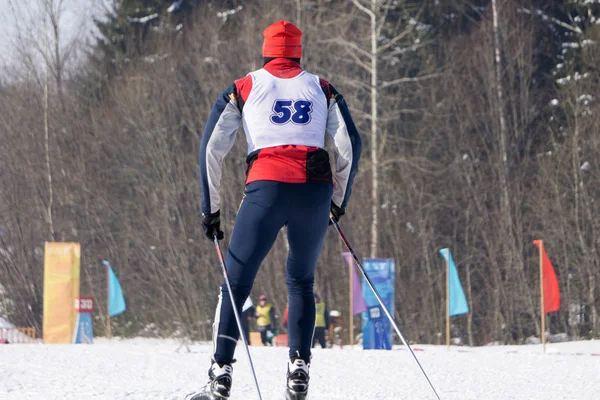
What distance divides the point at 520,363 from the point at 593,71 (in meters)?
17.5

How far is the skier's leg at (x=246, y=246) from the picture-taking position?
412cm

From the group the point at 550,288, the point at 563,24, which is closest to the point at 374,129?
the point at 563,24

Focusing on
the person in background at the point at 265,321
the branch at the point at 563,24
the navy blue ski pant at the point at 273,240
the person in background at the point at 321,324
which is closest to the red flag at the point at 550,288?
the person in background at the point at 321,324

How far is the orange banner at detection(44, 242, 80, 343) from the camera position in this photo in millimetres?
14688

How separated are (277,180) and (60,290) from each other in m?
11.2

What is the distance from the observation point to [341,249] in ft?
81.3

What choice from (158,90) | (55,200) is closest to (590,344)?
(158,90)

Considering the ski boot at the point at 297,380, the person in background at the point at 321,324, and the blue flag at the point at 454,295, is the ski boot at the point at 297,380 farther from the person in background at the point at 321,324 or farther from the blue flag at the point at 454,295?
the person in background at the point at 321,324

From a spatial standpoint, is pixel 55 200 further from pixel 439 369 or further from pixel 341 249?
pixel 439 369

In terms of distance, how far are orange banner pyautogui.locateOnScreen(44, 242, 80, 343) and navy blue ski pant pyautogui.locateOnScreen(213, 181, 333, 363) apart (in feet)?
35.2

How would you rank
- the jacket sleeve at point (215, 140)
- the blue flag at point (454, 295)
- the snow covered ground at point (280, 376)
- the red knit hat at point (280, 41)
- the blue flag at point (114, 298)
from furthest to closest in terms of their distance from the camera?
1. the blue flag at point (114, 298)
2. the blue flag at point (454, 295)
3. the snow covered ground at point (280, 376)
4. the red knit hat at point (280, 41)
5. the jacket sleeve at point (215, 140)

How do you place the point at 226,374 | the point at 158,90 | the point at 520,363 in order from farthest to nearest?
the point at 158,90
the point at 520,363
the point at 226,374

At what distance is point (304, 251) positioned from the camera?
14.0 feet

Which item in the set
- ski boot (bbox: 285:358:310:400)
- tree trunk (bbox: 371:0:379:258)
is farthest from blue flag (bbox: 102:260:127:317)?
ski boot (bbox: 285:358:310:400)
